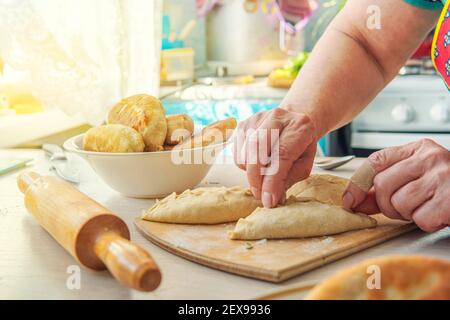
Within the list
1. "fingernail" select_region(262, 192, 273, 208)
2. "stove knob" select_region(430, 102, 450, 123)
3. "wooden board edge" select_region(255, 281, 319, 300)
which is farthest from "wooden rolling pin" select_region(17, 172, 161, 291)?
"stove knob" select_region(430, 102, 450, 123)

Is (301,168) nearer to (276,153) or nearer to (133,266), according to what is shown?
(276,153)

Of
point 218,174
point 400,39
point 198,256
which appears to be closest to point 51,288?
point 198,256

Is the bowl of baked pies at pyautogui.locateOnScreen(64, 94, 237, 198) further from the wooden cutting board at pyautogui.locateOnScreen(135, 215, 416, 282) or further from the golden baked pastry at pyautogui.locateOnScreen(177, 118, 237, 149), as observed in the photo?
the wooden cutting board at pyautogui.locateOnScreen(135, 215, 416, 282)

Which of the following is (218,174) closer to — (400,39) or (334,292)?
(400,39)

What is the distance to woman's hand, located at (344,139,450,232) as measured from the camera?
707mm

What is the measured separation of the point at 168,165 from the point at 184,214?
0.54 feet

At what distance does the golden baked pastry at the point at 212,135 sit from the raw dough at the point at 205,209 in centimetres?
14

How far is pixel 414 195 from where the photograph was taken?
72cm

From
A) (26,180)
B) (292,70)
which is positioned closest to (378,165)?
(26,180)

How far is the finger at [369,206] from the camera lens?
2.53 feet

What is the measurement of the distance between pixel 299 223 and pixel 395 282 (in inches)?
13.8

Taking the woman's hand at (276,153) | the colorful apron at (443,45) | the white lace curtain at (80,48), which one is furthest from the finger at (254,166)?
the white lace curtain at (80,48)

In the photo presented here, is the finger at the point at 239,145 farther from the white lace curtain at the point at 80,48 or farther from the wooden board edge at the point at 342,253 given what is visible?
the white lace curtain at the point at 80,48

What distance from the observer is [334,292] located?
38 cm
